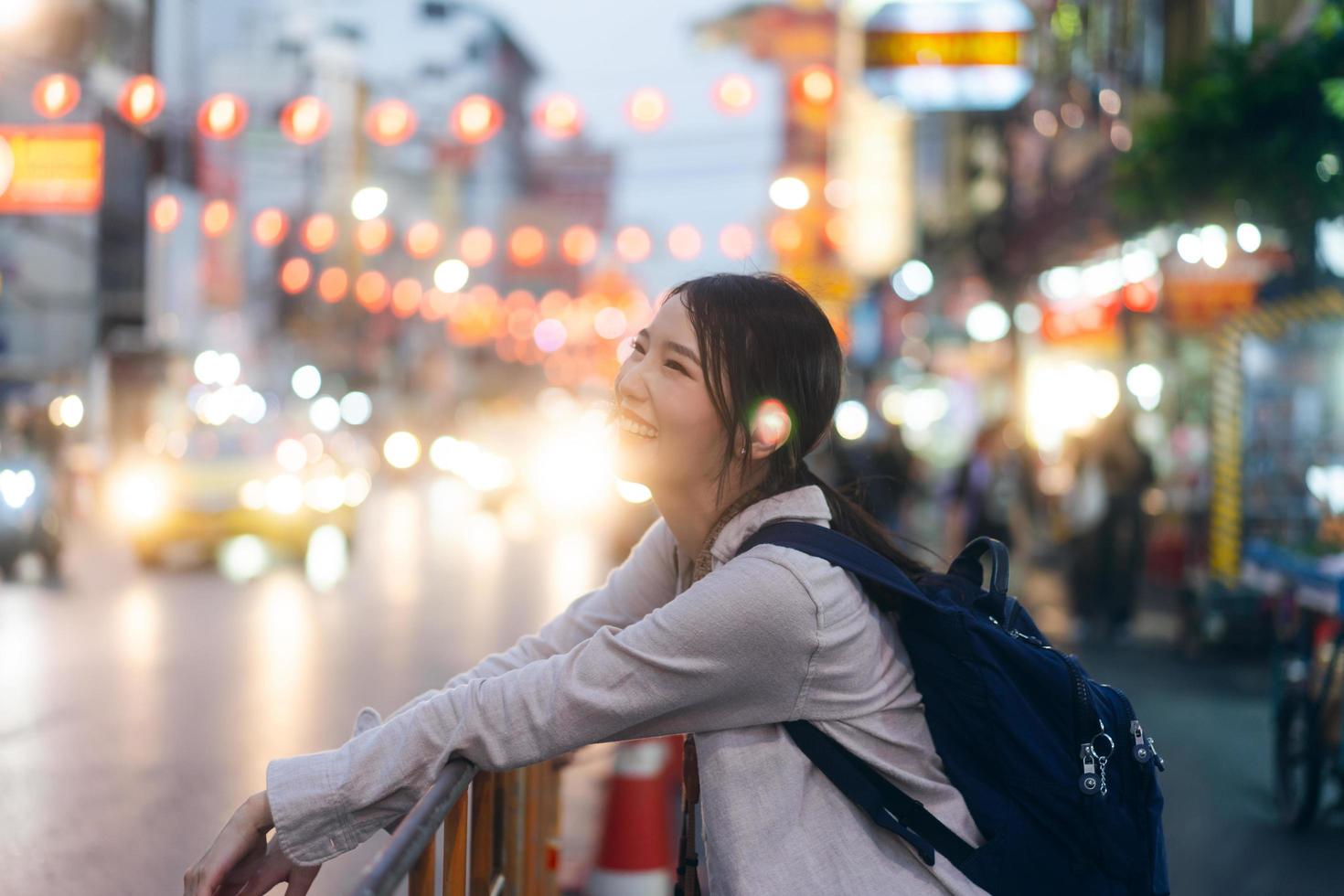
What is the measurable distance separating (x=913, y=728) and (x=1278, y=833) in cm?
579

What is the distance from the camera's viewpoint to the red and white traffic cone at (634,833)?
5.45 m

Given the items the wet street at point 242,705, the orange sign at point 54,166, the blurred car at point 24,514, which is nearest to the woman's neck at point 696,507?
the wet street at point 242,705

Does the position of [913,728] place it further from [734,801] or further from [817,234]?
[817,234]

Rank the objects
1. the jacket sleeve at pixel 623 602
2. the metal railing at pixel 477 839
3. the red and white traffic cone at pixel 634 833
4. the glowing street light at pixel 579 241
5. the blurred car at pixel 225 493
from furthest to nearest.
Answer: the glowing street light at pixel 579 241 → the blurred car at pixel 225 493 → the red and white traffic cone at pixel 634 833 → the jacket sleeve at pixel 623 602 → the metal railing at pixel 477 839

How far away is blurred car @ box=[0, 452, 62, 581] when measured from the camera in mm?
18156

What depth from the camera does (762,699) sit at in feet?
7.63

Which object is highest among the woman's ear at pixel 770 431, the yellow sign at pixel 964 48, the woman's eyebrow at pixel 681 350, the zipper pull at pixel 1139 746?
the yellow sign at pixel 964 48

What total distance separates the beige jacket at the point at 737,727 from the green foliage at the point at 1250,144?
8981 mm

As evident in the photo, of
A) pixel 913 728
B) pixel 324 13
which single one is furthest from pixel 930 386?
Answer: pixel 324 13

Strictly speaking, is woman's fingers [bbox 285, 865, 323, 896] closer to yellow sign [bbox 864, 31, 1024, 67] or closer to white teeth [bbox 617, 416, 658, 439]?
white teeth [bbox 617, 416, 658, 439]

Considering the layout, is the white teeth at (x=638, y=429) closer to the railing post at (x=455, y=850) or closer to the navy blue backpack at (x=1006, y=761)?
the navy blue backpack at (x=1006, y=761)

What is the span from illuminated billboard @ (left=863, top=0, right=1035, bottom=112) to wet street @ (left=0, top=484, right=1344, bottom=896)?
35.1 ft

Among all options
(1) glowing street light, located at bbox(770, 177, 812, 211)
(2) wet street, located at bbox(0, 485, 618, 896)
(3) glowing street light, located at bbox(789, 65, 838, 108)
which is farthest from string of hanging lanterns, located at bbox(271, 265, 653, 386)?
(2) wet street, located at bbox(0, 485, 618, 896)

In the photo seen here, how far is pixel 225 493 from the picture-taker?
20.5m
